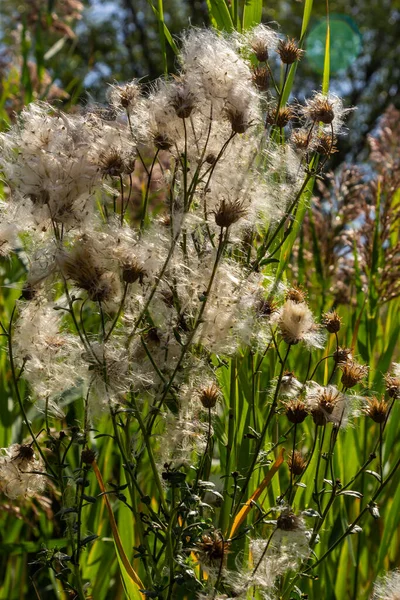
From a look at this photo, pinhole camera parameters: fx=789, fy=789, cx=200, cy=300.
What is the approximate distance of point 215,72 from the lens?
1164 millimetres

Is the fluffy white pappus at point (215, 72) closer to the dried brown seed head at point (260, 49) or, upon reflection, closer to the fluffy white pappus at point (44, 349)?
the dried brown seed head at point (260, 49)

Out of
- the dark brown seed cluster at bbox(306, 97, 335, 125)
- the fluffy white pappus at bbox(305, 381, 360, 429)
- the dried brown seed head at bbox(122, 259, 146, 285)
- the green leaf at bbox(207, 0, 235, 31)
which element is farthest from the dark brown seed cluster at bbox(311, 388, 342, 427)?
the green leaf at bbox(207, 0, 235, 31)

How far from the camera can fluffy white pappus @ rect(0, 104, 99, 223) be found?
1107mm

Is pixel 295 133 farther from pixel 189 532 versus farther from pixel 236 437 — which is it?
pixel 189 532

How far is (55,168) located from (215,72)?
0.28 metres

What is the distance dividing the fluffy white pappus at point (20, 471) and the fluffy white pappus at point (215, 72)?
2.05ft

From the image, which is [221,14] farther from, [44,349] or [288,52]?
[44,349]

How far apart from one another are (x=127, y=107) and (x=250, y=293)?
35cm

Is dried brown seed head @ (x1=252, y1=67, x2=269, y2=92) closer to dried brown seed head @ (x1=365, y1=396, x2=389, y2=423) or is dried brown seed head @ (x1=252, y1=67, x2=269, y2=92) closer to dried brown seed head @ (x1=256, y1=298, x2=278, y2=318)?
dried brown seed head @ (x1=256, y1=298, x2=278, y2=318)

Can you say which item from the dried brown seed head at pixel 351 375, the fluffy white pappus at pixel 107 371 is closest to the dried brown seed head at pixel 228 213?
the fluffy white pappus at pixel 107 371

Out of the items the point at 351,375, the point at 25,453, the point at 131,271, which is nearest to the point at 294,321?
the point at 351,375

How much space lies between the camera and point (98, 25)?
18.2 meters

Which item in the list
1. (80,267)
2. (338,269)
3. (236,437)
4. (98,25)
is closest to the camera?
(80,267)

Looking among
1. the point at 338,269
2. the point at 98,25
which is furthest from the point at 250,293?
the point at 98,25
